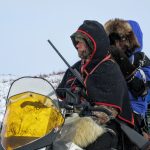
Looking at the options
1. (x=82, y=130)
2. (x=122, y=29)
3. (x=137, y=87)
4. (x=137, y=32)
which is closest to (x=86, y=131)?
(x=82, y=130)

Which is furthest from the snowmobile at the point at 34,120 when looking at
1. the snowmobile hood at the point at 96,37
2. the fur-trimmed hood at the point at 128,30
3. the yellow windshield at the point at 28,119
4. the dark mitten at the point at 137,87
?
the fur-trimmed hood at the point at 128,30

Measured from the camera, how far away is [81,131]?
4.12 meters

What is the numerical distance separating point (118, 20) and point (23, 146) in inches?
111

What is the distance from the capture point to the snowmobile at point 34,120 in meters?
3.75

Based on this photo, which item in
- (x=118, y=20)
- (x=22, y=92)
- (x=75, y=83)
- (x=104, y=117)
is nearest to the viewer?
(x=22, y=92)

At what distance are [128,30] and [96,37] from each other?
118 centimetres

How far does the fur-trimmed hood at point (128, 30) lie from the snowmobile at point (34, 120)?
6.73 feet

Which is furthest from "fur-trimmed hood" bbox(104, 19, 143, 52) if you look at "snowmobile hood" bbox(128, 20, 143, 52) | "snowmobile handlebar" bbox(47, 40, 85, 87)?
"snowmobile handlebar" bbox(47, 40, 85, 87)

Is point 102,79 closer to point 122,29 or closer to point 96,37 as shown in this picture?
point 96,37

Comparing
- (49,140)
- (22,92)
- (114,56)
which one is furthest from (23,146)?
(114,56)

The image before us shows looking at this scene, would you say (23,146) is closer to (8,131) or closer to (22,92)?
(8,131)

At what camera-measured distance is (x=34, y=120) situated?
380 cm

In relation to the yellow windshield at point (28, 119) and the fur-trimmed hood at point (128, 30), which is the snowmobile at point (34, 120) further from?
the fur-trimmed hood at point (128, 30)

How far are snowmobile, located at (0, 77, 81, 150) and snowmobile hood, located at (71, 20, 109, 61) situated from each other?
0.92 meters
